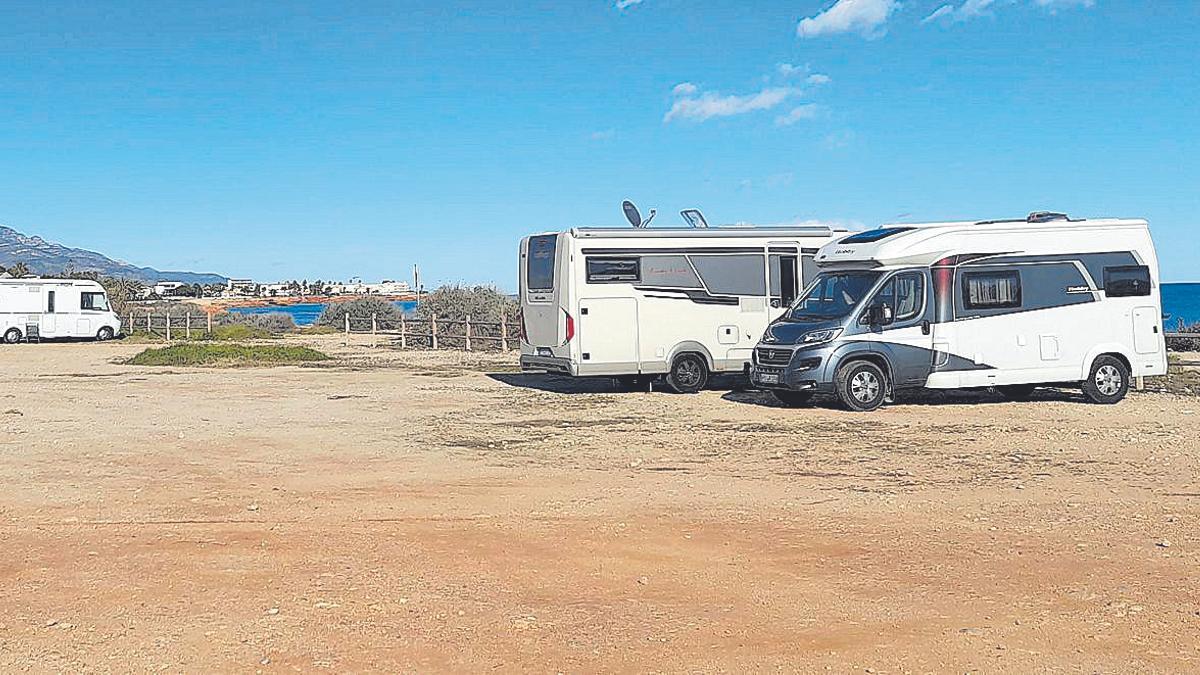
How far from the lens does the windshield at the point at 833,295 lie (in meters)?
15.1

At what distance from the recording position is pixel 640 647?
5.07 m

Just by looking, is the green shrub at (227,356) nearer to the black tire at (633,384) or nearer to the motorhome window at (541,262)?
the motorhome window at (541,262)

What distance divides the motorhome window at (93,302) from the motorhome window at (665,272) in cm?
2844

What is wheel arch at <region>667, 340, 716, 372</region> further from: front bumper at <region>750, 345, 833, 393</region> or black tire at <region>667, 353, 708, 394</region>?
front bumper at <region>750, 345, 833, 393</region>

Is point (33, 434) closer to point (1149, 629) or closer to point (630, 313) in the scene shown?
point (630, 313)

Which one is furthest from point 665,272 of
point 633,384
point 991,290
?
point 991,290

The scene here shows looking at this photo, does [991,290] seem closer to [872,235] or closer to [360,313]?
[872,235]

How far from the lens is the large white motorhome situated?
14.9 metres

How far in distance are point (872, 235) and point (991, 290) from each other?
5.55 ft

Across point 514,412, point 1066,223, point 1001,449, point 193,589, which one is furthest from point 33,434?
point 1066,223

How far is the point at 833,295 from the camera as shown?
50.8 ft

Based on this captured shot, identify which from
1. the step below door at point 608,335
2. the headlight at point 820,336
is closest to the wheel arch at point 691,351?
the step below door at point 608,335

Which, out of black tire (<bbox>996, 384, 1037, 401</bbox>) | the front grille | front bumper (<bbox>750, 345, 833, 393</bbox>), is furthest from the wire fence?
black tire (<bbox>996, 384, 1037, 401</bbox>)

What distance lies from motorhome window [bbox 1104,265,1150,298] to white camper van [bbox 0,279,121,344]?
33710 millimetres
